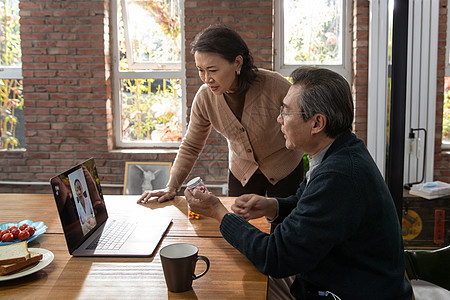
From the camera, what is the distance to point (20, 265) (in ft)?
3.70

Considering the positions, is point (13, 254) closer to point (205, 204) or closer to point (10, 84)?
point (205, 204)

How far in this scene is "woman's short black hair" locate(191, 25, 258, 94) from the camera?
1.84 metres

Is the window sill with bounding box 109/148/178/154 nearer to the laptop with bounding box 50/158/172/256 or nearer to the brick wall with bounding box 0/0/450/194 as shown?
the brick wall with bounding box 0/0/450/194

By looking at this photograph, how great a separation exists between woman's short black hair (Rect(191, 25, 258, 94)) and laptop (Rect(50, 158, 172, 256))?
2.37 ft

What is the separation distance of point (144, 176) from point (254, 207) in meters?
2.39

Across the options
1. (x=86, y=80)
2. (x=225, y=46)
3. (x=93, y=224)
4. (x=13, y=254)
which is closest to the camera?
(x=13, y=254)

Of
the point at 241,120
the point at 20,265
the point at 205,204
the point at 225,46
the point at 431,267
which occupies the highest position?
the point at 225,46

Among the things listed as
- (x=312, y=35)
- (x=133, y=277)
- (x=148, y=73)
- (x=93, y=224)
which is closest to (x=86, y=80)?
(x=148, y=73)

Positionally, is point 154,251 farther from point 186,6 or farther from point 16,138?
point 16,138

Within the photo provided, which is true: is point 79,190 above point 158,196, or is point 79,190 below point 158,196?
above

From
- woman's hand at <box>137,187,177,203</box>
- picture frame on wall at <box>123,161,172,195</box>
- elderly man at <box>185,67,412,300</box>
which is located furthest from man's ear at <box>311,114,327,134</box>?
picture frame on wall at <box>123,161,172,195</box>

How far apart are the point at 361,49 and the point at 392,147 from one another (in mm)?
→ 1578

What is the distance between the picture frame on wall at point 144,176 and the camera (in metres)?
3.69

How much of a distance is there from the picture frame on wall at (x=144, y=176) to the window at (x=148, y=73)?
271 mm
